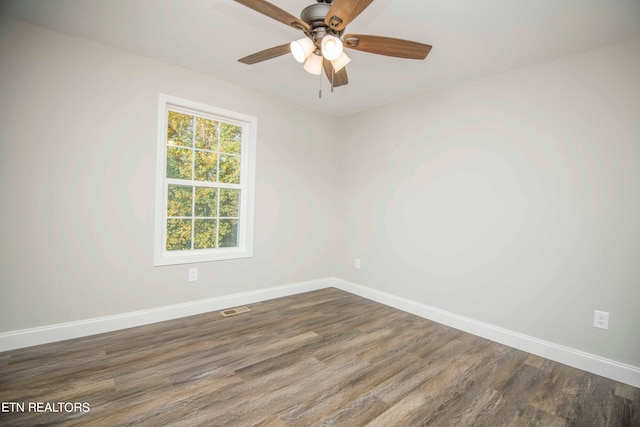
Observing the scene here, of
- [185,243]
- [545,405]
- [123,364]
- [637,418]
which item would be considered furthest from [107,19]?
[637,418]

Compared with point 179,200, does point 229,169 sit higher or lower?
higher

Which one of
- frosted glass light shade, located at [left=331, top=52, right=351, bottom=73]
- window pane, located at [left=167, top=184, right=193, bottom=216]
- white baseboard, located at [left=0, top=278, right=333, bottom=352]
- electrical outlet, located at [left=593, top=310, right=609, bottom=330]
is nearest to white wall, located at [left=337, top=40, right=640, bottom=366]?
electrical outlet, located at [left=593, top=310, right=609, bottom=330]

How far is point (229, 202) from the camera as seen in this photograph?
340 centimetres

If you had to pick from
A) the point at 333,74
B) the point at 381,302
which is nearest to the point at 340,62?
the point at 333,74

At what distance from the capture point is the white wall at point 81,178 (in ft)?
7.25

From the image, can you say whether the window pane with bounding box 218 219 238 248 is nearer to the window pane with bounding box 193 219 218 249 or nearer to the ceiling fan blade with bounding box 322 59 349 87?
the window pane with bounding box 193 219 218 249

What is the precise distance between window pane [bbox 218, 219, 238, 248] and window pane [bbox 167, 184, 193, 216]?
417mm

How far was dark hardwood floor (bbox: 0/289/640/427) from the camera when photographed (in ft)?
5.42

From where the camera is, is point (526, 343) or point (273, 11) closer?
point (273, 11)

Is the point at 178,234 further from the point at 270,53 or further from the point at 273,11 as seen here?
the point at 273,11

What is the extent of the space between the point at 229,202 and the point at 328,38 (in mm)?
2291

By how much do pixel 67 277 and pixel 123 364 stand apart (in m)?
0.94

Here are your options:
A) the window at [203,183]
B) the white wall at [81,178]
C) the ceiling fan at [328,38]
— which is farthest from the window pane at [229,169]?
the ceiling fan at [328,38]

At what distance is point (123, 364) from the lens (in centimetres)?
210
